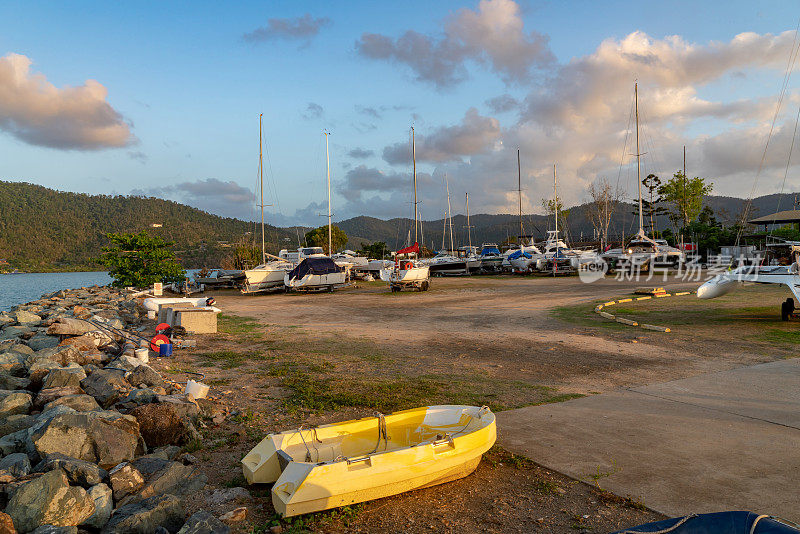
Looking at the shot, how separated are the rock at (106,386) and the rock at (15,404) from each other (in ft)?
2.58

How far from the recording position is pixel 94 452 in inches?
204

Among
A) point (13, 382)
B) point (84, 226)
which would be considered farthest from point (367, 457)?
point (84, 226)

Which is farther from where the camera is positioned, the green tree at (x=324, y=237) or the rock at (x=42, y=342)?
the green tree at (x=324, y=237)

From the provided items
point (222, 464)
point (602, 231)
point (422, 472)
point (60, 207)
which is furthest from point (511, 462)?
point (60, 207)

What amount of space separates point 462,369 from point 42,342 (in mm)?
9482

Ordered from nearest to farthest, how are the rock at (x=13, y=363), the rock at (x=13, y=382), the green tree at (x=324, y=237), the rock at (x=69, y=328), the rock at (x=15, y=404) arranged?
1. the rock at (x=15, y=404)
2. the rock at (x=13, y=382)
3. the rock at (x=13, y=363)
4. the rock at (x=69, y=328)
5. the green tree at (x=324, y=237)

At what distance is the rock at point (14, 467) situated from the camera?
179 inches

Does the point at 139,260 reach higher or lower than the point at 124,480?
higher

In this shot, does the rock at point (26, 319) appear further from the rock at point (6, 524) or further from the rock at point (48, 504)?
the rock at point (6, 524)

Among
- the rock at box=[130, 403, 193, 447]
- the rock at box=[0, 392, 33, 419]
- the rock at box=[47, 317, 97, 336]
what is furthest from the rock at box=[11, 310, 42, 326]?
the rock at box=[130, 403, 193, 447]

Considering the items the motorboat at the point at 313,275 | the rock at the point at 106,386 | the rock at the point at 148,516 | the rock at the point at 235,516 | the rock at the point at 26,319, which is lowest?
the rock at the point at 235,516

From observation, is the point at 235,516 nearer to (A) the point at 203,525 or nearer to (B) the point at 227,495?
(A) the point at 203,525

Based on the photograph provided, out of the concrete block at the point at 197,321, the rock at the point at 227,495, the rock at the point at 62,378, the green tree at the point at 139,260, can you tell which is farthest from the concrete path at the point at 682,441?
→ the green tree at the point at 139,260

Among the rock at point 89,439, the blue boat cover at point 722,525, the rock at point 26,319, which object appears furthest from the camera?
the rock at point 26,319
